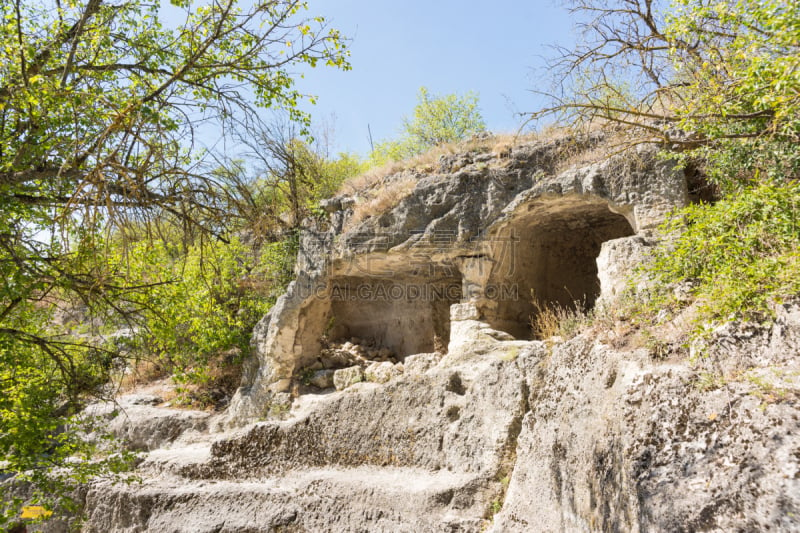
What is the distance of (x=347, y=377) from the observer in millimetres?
8578

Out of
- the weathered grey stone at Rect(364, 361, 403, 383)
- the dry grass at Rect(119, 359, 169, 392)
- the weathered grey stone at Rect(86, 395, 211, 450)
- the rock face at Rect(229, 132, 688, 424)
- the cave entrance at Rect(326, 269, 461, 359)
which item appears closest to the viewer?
the rock face at Rect(229, 132, 688, 424)

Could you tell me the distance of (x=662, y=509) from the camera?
307 cm

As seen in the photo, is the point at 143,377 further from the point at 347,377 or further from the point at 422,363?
the point at 422,363

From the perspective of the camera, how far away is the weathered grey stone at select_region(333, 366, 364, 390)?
848 cm

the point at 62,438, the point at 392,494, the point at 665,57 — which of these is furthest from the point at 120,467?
the point at 665,57

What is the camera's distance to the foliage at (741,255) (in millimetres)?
3613

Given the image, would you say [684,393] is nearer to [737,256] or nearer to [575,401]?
[575,401]

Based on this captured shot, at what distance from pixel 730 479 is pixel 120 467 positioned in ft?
17.1

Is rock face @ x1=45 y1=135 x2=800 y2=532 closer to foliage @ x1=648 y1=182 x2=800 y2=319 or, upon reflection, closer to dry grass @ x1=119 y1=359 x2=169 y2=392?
foliage @ x1=648 y1=182 x2=800 y2=319

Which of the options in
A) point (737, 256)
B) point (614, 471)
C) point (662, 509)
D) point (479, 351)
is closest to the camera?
point (662, 509)

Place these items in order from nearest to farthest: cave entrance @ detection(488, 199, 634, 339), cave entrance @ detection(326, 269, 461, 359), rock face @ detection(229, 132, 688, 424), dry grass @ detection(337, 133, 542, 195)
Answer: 1. rock face @ detection(229, 132, 688, 424)
2. cave entrance @ detection(488, 199, 634, 339)
3. dry grass @ detection(337, 133, 542, 195)
4. cave entrance @ detection(326, 269, 461, 359)

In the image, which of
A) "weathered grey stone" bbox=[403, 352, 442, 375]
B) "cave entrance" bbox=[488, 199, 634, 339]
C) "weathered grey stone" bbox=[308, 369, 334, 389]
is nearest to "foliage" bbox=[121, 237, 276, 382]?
"weathered grey stone" bbox=[308, 369, 334, 389]

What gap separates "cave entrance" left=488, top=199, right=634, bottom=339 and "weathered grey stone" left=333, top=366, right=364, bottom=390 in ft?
7.84

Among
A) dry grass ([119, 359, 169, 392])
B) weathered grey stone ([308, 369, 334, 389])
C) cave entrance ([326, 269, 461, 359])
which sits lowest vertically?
dry grass ([119, 359, 169, 392])
